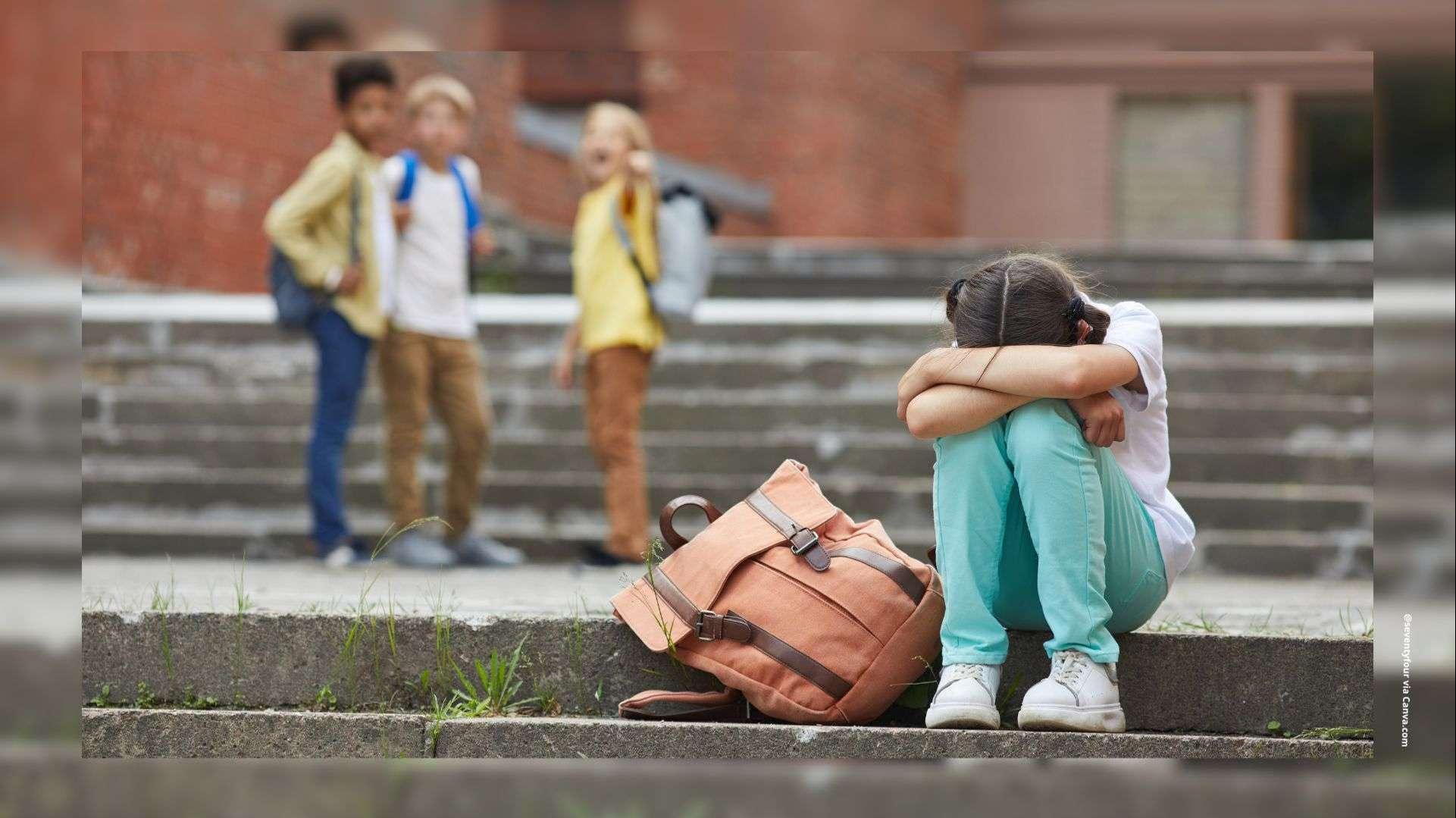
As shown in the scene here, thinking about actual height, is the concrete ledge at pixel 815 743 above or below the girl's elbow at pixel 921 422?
below

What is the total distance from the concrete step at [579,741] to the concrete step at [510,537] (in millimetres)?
2863

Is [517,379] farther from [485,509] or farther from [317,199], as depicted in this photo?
[317,199]

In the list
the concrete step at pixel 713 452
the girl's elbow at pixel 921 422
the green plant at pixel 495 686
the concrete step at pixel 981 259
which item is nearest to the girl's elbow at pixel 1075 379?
the girl's elbow at pixel 921 422

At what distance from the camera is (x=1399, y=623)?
2.52m

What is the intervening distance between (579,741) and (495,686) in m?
0.32

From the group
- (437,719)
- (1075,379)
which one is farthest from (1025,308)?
(437,719)

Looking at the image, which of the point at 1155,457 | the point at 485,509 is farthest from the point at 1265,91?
the point at 1155,457

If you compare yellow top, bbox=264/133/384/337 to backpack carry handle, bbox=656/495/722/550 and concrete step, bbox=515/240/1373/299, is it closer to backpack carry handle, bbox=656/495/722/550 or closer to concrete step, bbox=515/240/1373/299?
backpack carry handle, bbox=656/495/722/550

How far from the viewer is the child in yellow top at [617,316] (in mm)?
5586

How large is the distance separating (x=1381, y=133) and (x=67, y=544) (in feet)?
6.88

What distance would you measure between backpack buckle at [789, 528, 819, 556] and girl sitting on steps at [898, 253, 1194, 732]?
0.26 m

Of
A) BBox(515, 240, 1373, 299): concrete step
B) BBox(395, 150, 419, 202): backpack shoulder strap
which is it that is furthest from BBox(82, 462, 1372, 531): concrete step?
BBox(515, 240, 1373, 299): concrete step

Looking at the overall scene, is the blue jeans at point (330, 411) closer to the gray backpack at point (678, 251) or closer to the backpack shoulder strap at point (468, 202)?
the backpack shoulder strap at point (468, 202)

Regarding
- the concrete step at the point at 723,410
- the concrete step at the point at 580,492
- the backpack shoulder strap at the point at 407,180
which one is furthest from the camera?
the concrete step at the point at 723,410
